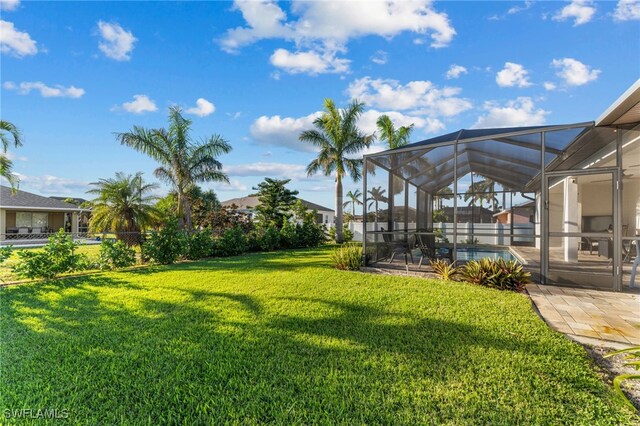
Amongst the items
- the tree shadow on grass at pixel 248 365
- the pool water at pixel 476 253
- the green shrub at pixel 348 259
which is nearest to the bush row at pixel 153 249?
the tree shadow on grass at pixel 248 365

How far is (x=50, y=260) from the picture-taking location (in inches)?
289

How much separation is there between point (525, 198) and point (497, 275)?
6.52m

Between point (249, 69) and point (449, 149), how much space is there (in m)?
7.85

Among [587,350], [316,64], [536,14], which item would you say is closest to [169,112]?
[316,64]

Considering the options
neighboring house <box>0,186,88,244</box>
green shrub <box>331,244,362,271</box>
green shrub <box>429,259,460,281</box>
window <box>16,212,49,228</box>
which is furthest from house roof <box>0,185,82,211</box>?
green shrub <box>429,259,460,281</box>

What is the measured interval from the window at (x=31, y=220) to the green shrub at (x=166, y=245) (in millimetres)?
19726

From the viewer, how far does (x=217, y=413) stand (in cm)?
220

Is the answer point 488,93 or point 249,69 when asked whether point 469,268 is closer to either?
point 488,93

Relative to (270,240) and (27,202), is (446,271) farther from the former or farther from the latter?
(27,202)

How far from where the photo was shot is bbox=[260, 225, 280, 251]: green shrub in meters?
14.1

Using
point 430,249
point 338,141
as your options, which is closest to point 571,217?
point 430,249

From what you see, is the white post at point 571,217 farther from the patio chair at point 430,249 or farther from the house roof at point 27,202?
the house roof at point 27,202

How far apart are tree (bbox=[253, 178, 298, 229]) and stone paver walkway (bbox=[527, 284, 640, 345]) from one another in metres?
17.0

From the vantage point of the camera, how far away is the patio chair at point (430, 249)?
8.37 m
